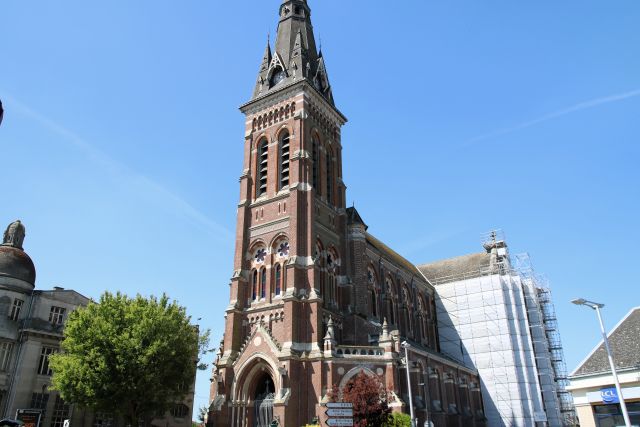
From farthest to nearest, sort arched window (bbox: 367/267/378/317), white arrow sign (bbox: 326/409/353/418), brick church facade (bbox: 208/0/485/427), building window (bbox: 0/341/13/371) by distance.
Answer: arched window (bbox: 367/267/378/317) < building window (bbox: 0/341/13/371) < brick church facade (bbox: 208/0/485/427) < white arrow sign (bbox: 326/409/353/418)

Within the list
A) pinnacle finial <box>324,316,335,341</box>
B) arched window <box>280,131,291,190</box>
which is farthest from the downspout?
pinnacle finial <box>324,316,335,341</box>

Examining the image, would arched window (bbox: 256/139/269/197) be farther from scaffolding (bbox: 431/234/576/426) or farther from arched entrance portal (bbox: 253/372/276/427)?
scaffolding (bbox: 431/234/576/426)

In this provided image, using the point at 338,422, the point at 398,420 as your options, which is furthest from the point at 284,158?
the point at 338,422

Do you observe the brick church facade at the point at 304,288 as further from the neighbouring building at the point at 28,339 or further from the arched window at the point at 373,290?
the neighbouring building at the point at 28,339

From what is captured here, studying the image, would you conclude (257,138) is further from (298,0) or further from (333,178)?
(298,0)

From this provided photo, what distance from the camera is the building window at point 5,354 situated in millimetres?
39747

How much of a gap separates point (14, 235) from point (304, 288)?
25.2 meters

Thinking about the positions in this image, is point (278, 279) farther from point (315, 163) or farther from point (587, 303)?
point (587, 303)

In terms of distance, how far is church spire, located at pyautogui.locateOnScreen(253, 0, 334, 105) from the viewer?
49344mm

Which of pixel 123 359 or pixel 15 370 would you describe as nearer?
pixel 123 359

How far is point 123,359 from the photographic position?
33281mm

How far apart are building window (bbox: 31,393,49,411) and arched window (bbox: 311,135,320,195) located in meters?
26.8

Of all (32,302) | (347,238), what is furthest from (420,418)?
(32,302)

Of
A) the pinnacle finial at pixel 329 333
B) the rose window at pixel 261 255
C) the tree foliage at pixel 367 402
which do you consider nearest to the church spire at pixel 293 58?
the rose window at pixel 261 255
